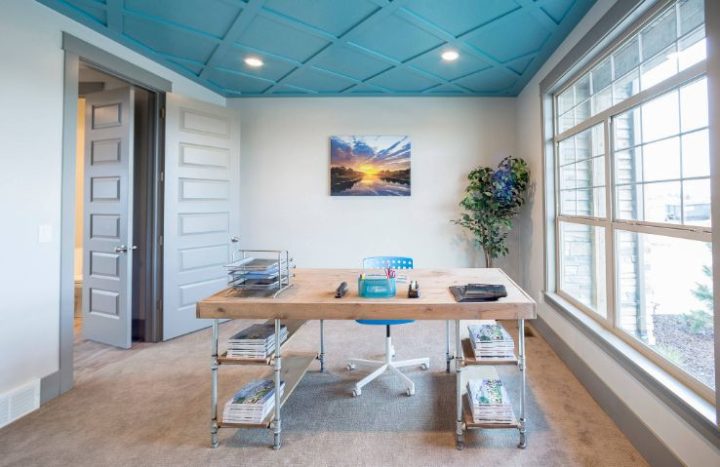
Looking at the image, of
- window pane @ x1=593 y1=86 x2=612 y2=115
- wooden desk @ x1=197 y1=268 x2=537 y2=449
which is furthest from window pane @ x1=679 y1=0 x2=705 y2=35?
wooden desk @ x1=197 y1=268 x2=537 y2=449

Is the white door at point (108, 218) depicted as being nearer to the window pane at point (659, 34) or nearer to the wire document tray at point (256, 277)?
the wire document tray at point (256, 277)

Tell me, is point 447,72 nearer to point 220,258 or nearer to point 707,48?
point 707,48

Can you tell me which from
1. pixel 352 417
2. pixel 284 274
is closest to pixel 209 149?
pixel 284 274

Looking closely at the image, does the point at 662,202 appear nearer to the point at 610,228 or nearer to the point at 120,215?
the point at 610,228

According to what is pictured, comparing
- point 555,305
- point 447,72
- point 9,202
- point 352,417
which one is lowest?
point 352,417

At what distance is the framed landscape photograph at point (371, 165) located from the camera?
4.16 metres

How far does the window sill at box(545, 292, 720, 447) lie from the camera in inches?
53.4

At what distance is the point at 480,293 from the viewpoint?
1680 mm

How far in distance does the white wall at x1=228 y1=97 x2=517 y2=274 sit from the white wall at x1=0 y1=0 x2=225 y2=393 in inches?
83.4

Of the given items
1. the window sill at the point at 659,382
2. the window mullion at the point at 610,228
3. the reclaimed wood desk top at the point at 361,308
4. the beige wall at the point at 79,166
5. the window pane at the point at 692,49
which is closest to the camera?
the window sill at the point at 659,382

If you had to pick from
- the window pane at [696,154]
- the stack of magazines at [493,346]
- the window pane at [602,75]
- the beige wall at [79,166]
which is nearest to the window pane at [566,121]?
the window pane at [602,75]

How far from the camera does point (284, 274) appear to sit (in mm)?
1950

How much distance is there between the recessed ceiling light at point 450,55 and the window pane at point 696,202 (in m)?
2.10

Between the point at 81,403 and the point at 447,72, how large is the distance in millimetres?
4161
